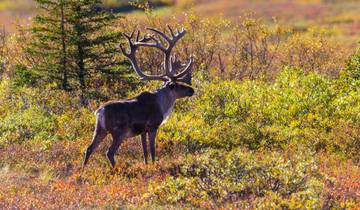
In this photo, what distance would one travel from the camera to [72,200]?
9352 mm

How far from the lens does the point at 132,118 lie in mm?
11648

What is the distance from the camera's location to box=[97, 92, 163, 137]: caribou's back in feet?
37.1

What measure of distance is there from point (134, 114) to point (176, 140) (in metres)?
1.67

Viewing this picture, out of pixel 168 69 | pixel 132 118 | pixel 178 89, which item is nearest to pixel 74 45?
pixel 168 69

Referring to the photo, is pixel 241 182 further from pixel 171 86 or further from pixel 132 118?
pixel 171 86

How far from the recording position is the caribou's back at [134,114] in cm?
1132

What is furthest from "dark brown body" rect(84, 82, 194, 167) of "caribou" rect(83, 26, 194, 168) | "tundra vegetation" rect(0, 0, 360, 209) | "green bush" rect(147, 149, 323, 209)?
"green bush" rect(147, 149, 323, 209)

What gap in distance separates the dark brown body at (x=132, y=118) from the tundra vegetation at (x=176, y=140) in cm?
45

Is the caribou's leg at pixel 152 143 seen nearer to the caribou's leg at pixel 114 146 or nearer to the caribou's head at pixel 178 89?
the caribou's leg at pixel 114 146

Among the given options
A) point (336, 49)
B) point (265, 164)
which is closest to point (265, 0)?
point (336, 49)

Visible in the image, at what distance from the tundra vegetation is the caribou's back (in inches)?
28.2

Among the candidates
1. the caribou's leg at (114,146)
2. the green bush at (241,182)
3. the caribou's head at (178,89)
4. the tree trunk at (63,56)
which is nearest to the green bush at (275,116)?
the caribou's head at (178,89)

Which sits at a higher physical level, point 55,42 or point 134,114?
point 55,42

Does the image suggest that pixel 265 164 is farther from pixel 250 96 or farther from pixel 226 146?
pixel 250 96
